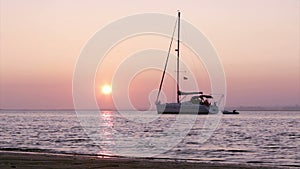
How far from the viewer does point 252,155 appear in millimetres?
34094

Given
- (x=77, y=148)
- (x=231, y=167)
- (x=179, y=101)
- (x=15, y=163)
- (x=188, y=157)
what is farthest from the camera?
(x=179, y=101)

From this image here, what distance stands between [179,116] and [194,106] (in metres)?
4.12

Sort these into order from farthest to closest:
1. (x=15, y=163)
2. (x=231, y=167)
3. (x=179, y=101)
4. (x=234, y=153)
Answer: (x=179, y=101) → (x=234, y=153) → (x=231, y=167) → (x=15, y=163)

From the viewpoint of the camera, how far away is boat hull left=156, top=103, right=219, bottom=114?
127 metres

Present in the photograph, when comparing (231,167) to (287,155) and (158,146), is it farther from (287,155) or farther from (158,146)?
(158,146)

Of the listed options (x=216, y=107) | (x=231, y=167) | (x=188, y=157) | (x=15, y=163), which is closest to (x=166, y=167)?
(x=231, y=167)

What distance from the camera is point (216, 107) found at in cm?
14750

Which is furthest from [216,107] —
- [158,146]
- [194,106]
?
[158,146]

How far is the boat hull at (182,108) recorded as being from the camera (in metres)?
127

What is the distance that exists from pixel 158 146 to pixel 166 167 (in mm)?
18413

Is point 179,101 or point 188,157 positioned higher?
point 179,101

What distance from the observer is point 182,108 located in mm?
127562

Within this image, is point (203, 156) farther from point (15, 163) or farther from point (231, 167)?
point (15, 163)

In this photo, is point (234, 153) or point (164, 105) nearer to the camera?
point (234, 153)
